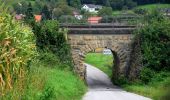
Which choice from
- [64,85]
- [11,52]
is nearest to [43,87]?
[64,85]

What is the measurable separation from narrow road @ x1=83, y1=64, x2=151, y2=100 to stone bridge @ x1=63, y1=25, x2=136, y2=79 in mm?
2123

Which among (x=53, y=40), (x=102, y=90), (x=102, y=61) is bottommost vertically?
(x=102, y=61)

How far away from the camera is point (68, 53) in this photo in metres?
36.8

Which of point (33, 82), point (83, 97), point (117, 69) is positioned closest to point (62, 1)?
point (117, 69)

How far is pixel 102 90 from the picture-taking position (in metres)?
34.8

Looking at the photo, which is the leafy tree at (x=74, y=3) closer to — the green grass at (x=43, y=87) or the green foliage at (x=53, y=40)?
the green foliage at (x=53, y=40)

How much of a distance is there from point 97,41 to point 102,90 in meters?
4.70

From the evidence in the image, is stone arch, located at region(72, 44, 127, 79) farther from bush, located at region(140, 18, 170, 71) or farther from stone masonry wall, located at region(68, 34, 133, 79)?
bush, located at region(140, 18, 170, 71)

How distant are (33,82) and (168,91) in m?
5.16

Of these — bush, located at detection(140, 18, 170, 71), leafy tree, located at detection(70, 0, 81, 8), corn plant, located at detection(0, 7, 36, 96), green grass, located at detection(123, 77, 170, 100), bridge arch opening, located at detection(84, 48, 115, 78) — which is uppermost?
corn plant, located at detection(0, 7, 36, 96)

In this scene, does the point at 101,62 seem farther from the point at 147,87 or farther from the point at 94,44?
the point at 147,87

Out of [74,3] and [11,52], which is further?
[74,3]

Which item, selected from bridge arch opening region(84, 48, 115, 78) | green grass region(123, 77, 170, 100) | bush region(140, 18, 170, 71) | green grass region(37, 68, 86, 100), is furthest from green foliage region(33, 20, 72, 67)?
bridge arch opening region(84, 48, 115, 78)

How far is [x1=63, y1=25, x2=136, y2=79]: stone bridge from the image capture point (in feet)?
125
